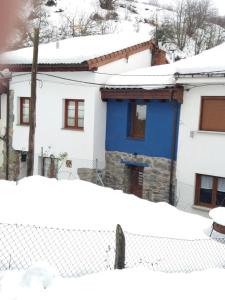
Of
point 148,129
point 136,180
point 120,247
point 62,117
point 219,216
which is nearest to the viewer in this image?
point 120,247

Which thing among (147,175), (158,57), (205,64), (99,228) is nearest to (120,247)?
(99,228)

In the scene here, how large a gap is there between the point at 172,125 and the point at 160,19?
110 feet

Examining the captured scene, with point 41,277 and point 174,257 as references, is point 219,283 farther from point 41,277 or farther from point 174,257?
point 41,277

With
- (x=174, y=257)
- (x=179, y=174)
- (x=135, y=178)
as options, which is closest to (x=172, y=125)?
(x=179, y=174)

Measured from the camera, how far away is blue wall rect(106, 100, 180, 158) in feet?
52.1

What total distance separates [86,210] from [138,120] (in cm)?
676

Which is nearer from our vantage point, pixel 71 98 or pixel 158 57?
pixel 71 98

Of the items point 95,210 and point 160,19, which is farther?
point 160,19

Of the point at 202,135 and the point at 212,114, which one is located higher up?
the point at 212,114

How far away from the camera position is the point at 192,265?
7.92 metres

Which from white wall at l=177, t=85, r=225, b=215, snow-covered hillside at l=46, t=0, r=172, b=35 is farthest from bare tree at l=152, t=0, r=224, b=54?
white wall at l=177, t=85, r=225, b=215

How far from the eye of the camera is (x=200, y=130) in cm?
1490

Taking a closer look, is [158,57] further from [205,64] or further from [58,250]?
[58,250]

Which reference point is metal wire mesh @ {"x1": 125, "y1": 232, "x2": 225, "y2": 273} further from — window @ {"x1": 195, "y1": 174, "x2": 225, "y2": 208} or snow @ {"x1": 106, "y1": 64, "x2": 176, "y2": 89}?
snow @ {"x1": 106, "y1": 64, "x2": 176, "y2": 89}
